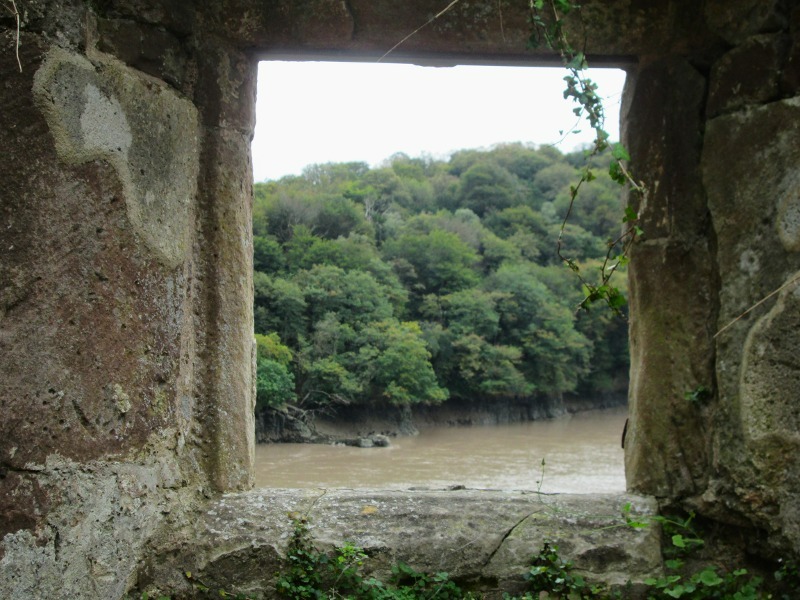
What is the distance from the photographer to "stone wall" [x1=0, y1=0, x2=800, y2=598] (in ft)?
6.55

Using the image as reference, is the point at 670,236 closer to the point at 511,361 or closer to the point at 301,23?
the point at 301,23

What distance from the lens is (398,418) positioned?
20.3 m

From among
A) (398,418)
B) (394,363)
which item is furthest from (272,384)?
(398,418)

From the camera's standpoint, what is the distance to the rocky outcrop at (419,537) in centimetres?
234

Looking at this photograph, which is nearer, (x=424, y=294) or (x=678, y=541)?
(x=678, y=541)

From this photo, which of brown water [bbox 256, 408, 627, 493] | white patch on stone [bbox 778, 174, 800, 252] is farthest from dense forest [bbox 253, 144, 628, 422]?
white patch on stone [bbox 778, 174, 800, 252]

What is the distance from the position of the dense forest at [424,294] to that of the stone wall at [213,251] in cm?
1364

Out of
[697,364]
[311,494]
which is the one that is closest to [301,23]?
[311,494]

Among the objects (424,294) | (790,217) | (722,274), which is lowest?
(722,274)

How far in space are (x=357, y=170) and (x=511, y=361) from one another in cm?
1722

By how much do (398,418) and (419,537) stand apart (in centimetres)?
1806

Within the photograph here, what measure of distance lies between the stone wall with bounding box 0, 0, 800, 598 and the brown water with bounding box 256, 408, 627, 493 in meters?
2.84

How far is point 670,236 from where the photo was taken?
8.63 ft

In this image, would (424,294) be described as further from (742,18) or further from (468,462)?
(742,18)
